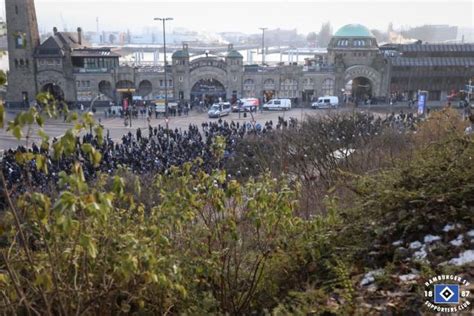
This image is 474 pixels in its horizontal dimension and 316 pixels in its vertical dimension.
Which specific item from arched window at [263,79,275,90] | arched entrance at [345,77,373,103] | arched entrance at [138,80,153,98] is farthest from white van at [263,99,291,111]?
arched entrance at [138,80,153,98]

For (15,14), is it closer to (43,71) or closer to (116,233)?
(43,71)

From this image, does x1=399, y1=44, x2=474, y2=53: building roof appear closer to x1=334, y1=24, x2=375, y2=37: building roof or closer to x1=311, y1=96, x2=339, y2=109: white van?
x1=334, y1=24, x2=375, y2=37: building roof

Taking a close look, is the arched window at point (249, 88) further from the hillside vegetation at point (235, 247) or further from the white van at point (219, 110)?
the hillside vegetation at point (235, 247)

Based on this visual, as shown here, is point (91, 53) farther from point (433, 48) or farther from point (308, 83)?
point (433, 48)

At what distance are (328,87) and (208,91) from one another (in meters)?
13.2

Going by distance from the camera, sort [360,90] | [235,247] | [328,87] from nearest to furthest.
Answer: [235,247], [328,87], [360,90]

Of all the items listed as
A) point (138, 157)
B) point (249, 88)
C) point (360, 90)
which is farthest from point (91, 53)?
point (138, 157)

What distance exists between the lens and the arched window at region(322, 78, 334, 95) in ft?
176

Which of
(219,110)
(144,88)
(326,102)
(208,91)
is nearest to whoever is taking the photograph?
(219,110)

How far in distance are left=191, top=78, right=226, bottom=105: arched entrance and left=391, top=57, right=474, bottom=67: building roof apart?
1877cm

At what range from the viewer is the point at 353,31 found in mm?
56594

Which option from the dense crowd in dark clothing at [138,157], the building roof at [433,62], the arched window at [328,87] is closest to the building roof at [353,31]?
the building roof at [433,62]

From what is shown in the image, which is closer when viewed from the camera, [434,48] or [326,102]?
[326,102]

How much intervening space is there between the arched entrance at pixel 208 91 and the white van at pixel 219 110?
6.15m
